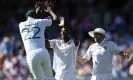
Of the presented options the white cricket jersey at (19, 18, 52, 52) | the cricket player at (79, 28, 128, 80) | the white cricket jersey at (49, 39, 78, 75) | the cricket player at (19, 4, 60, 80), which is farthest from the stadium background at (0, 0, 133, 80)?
the white cricket jersey at (19, 18, 52, 52)

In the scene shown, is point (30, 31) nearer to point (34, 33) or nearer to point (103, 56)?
point (34, 33)

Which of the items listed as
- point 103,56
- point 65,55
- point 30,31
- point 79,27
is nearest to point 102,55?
point 103,56

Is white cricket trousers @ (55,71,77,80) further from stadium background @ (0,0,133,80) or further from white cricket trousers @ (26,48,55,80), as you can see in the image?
stadium background @ (0,0,133,80)

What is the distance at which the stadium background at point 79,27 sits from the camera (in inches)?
927

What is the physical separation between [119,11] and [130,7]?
444 millimetres

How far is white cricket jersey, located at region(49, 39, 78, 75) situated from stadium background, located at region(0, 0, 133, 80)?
4754 millimetres

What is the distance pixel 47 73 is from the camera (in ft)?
51.4

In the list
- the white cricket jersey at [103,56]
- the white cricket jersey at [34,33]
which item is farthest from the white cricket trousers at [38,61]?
the white cricket jersey at [103,56]

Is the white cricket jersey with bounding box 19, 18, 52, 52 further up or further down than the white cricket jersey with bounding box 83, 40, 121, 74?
further up

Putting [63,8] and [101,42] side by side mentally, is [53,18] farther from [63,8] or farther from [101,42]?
[63,8]

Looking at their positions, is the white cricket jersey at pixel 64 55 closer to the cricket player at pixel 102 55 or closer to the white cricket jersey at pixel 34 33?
the cricket player at pixel 102 55

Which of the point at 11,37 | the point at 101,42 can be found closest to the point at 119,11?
the point at 11,37

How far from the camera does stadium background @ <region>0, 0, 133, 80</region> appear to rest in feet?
77.2

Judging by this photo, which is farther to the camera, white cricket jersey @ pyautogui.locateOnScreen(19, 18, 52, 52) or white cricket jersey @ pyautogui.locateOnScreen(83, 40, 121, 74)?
white cricket jersey @ pyautogui.locateOnScreen(83, 40, 121, 74)
